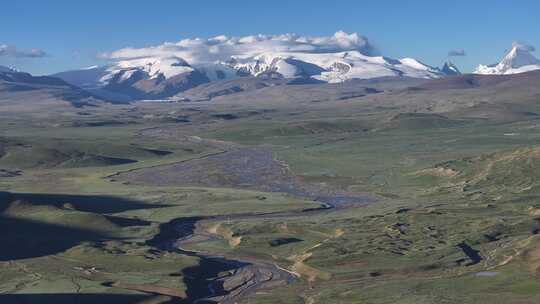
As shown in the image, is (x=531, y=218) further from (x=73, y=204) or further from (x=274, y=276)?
(x=73, y=204)

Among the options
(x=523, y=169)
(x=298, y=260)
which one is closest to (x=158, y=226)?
(x=298, y=260)

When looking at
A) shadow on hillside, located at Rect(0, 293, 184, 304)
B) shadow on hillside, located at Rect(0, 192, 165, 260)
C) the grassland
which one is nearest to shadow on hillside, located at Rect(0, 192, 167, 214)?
shadow on hillside, located at Rect(0, 192, 165, 260)

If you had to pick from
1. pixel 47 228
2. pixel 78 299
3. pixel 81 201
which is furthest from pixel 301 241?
pixel 81 201

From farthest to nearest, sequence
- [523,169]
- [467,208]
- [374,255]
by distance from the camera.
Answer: [523,169] → [467,208] → [374,255]

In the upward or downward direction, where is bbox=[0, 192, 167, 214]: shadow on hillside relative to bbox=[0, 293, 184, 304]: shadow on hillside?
upward

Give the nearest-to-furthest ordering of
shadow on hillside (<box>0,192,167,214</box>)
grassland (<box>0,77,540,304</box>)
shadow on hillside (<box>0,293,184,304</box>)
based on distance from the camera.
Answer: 1. shadow on hillside (<box>0,293,184,304</box>)
2. grassland (<box>0,77,540,304</box>)
3. shadow on hillside (<box>0,192,167,214</box>)

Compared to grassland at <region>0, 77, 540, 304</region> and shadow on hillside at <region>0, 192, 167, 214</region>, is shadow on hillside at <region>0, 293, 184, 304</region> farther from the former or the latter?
shadow on hillside at <region>0, 192, 167, 214</region>

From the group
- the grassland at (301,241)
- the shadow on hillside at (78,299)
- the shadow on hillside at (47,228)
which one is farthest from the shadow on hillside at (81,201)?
the shadow on hillside at (78,299)
